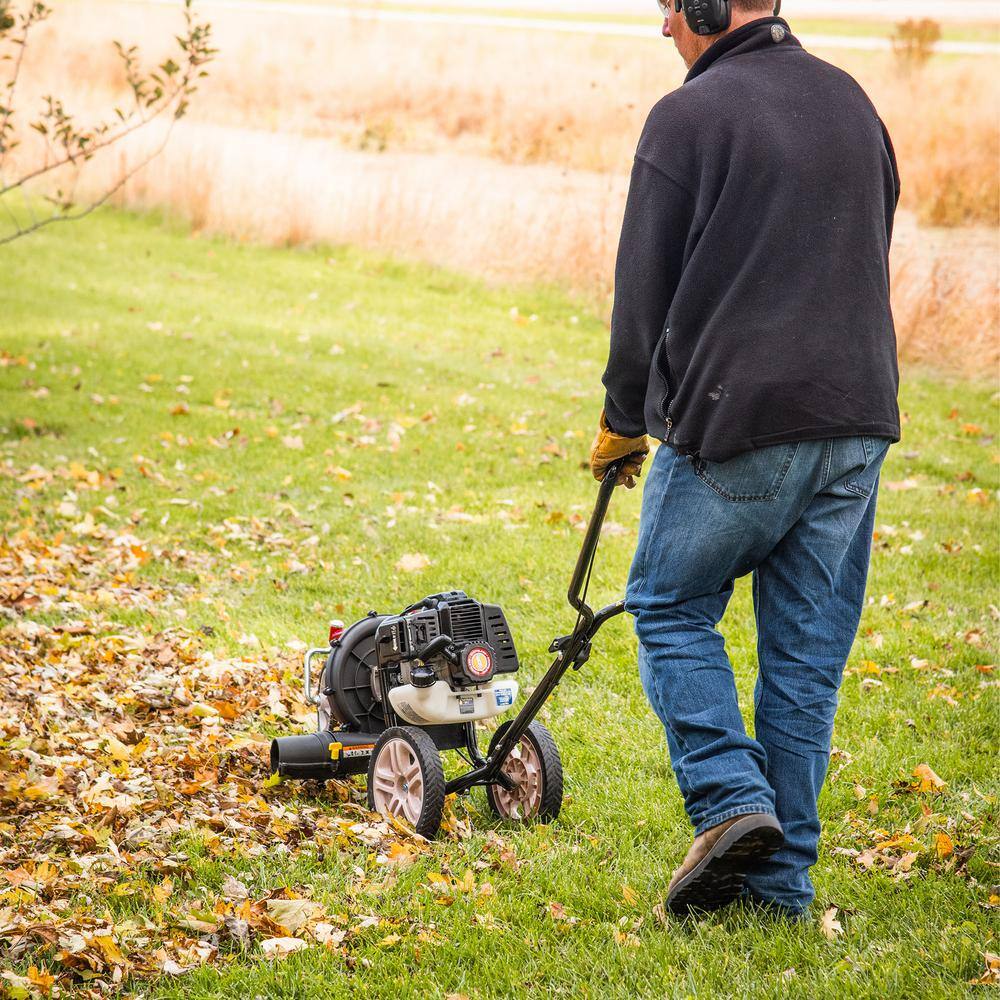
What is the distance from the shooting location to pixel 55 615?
590 cm

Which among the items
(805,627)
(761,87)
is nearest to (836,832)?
(805,627)

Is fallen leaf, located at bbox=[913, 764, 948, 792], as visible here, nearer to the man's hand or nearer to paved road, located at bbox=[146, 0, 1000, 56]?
the man's hand

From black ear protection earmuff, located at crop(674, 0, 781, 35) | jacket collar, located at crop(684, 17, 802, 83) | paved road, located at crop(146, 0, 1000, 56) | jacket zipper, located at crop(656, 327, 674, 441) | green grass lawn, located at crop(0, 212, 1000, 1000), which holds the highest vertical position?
paved road, located at crop(146, 0, 1000, 56)

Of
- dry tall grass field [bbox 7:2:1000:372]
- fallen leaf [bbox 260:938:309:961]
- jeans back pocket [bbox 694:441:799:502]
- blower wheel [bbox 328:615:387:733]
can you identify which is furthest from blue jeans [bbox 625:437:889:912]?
dry tall grass field [bbox 7:2:1000:372]

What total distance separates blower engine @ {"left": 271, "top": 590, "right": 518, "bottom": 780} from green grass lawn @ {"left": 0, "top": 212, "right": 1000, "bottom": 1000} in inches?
9.4

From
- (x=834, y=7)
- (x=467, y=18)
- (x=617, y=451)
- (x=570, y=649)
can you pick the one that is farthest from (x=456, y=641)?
(x=834, y=7)

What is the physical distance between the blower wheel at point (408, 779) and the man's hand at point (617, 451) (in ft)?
3.45

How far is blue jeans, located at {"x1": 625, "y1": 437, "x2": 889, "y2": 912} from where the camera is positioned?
9.71 feet

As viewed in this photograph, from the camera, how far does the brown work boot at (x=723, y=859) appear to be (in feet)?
9.55

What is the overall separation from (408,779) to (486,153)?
17350 millimetres

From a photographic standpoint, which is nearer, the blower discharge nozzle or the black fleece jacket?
the black fleece jacket

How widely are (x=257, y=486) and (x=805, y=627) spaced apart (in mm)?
5605

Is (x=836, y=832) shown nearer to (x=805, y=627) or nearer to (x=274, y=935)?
(x=805, y=627)

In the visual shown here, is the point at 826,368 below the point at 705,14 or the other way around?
below
